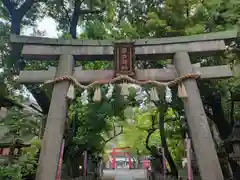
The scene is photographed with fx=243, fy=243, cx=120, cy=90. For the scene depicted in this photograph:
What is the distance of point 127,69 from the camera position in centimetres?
774

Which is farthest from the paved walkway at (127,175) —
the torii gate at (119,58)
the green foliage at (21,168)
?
the torii gate at (119,58)

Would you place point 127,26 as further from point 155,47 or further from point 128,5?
point 155,47

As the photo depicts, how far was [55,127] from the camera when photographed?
7.00 meters

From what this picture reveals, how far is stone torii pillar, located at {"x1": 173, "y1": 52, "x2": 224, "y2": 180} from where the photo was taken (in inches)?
249

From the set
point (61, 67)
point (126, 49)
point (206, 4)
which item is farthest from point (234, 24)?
point (61, 67)

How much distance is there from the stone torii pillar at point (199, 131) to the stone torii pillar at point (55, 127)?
361 cm

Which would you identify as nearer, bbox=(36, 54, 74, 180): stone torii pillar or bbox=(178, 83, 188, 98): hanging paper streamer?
bbox=(36, 54, 74, 180): stone torii pillar

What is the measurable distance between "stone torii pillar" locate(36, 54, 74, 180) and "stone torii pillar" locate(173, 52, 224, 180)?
Answer: 3.61 m

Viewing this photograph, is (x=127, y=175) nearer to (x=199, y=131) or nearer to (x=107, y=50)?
(x=107, y=50)

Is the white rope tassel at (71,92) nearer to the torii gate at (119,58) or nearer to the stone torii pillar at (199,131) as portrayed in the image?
the torii gate at (119,58)

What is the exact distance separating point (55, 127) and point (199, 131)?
13.4 feet

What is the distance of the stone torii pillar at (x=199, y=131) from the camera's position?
632 centimetres

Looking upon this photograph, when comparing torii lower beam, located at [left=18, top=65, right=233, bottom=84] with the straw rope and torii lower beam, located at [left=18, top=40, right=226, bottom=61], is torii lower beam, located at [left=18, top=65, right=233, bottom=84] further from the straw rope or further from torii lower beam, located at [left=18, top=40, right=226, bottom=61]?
torii lower beam, located at [left=18, top=40, right=226, bottom=61]

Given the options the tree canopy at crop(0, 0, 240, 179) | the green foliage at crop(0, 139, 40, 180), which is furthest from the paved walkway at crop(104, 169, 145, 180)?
the green foliage at crop(0, 139, 40, 180)
